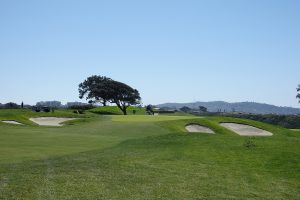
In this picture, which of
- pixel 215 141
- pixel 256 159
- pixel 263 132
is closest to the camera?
pixel 256 159

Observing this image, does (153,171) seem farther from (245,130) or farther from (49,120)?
(49,120)

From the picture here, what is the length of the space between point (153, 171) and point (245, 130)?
116ft

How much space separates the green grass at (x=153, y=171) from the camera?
11438 millimetres

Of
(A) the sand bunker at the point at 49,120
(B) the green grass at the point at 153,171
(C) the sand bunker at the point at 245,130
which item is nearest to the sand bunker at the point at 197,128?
(C) the sand bunker at the point at 245,130

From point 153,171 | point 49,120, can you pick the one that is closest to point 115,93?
point 49,120

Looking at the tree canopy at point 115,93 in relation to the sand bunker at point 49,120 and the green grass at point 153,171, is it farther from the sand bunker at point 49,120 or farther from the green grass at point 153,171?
the green grass at point 153,171

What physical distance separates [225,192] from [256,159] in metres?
6.18

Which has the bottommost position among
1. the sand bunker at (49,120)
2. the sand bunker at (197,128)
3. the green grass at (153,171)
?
the green grass at (153,171)

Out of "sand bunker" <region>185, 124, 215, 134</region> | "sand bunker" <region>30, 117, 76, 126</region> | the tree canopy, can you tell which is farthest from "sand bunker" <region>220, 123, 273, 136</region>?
the tree canopy

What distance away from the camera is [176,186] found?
12359 millimetres

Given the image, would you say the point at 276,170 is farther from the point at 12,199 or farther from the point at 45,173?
the point at 12,199

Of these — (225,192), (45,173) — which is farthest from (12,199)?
(225,192)

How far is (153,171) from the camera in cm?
1466

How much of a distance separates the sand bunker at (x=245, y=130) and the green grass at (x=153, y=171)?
23668 mm
